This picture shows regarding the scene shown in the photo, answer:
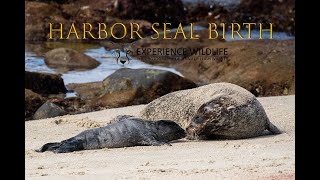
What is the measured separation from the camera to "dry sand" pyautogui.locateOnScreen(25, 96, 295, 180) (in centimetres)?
646

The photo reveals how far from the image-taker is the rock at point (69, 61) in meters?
16.3

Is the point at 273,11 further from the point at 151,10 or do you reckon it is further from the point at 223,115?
A: the point at 223,115

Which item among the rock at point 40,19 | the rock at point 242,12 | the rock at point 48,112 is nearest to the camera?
the rock at point 48,112

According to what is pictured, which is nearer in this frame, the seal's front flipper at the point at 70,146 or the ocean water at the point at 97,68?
the seal's front flipper at the point at 70,146

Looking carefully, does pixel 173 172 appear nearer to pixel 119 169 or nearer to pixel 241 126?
pixel 119 169

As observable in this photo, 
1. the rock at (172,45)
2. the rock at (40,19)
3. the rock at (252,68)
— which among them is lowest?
the rock at (252,68)

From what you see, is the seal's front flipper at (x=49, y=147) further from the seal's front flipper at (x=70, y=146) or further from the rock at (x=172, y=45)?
the rock at (x=172, y=45)

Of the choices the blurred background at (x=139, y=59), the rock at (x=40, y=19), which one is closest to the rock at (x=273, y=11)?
the blurred background at (x=139, y=59)

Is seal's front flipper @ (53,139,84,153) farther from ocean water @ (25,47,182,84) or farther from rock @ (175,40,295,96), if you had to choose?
rock @ (175,40,295,96)

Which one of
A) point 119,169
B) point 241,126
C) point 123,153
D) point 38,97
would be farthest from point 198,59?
point 119,169

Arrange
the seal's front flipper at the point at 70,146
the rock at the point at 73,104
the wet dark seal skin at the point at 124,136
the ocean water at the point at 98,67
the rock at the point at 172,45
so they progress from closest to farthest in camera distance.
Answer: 1. the seal's front flipper at the point at 70,146
2. the wet dark seal skin at the point at 124,136
3. the rock at the point at 73,104
4. the ocean water at the point at 98,67
5. the rock at the point at 172,45

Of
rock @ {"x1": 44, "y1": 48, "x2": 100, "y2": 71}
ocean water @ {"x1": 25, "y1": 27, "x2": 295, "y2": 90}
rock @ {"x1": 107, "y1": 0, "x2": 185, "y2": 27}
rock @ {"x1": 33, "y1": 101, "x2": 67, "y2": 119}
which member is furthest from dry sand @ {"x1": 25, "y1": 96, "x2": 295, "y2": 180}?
rock @ {"x1": 107, "y1": 0, "x2": 185, "y2": 27}

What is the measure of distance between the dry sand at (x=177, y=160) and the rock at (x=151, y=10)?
9359mm
